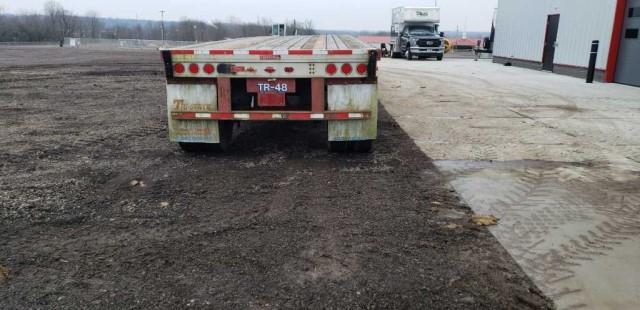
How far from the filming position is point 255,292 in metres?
3.36

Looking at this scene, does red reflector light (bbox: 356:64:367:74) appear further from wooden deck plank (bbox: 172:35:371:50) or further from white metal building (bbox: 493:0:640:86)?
white metal building (bbox: 493:0:640:86)

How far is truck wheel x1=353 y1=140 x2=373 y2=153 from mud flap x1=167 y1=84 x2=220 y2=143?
1.90 m

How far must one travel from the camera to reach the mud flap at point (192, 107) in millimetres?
6523

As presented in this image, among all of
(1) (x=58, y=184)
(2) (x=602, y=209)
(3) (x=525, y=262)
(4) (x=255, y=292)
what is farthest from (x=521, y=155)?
(1) (x=58, y=184)

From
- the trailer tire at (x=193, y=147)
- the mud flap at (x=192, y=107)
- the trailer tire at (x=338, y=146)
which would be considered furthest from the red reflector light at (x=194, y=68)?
the trailer tire at (x=338, y=146)

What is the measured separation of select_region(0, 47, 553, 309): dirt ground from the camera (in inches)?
132

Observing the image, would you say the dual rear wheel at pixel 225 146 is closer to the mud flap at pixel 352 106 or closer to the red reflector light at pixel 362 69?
the mud flap at pixel 352 106

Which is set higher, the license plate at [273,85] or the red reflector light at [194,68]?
the red reflector light at [194,68]

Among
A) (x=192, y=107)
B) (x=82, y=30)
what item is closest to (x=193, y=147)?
(x=192, y=107)

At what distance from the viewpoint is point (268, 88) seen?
648 cm

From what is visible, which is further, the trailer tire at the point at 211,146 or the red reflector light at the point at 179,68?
the trailer tire at the point at 211,146

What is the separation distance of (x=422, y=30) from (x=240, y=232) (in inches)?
1235

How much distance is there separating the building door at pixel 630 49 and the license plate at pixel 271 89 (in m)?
14.2

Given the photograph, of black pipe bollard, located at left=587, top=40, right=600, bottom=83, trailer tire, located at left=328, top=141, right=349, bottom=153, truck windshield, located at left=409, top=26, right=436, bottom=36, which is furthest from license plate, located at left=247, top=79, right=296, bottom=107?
truck windshield, located at left=409, top=26, right=436, bottom=36
